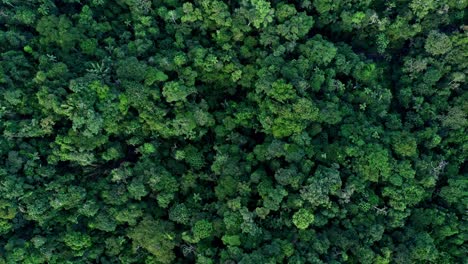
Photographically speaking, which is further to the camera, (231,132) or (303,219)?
(231,132)

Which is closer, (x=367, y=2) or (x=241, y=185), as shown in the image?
(x=241, y=185)

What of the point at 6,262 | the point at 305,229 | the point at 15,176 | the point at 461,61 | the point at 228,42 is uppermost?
the point at 461,61

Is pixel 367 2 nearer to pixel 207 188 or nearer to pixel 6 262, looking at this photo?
pixel 207 188

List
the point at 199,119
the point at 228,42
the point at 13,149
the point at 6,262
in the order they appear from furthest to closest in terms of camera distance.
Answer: the point at 228,42, the point at 199,119, the point at 13,149, the point at 6,262

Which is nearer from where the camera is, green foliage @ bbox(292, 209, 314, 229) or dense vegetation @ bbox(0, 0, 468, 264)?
green foliage @ bbox(292, 209, 314, 229)

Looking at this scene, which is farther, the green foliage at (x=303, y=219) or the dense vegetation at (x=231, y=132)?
the dense vegetation at (x=231, y=132)

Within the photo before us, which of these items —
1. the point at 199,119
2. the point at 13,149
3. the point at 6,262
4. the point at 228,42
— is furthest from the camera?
the point at 228,42

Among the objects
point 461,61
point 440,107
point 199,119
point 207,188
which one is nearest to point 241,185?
point 207,188

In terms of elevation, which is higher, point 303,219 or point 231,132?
point 231,132
